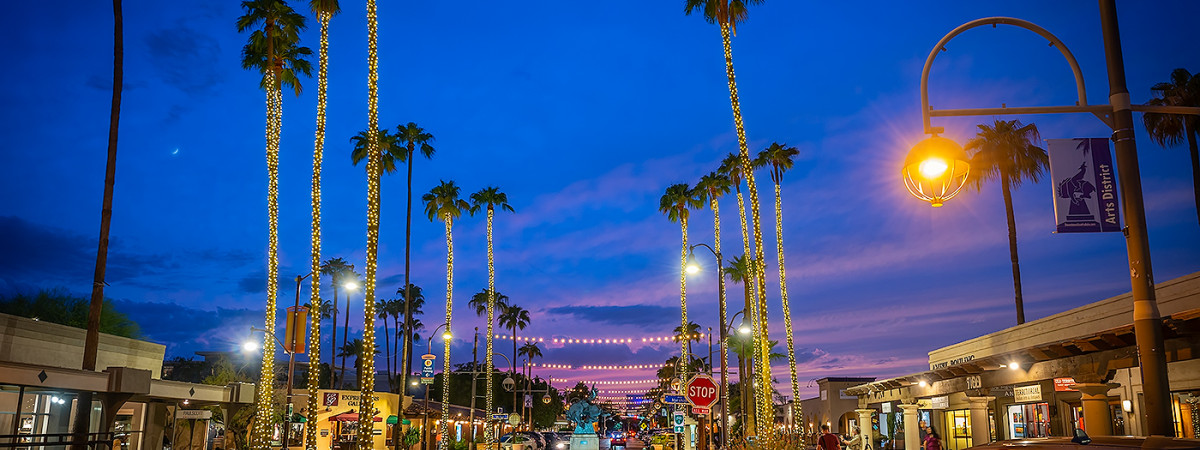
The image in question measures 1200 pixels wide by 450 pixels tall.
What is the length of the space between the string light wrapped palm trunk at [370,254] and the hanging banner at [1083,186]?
789 inches

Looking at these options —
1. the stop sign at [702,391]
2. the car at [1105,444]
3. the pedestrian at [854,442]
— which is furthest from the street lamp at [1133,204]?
the pedestrian at [854,442]

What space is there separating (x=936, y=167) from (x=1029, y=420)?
26248 millimetres

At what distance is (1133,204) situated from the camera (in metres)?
7.12

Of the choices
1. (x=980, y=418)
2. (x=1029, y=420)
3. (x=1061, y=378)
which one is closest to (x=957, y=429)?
(x=1029, y=420)

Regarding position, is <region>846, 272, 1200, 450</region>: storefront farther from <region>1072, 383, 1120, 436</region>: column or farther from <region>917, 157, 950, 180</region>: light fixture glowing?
<region>917, 157, 950, 180</region>: light fixture glowing

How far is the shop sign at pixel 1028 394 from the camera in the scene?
2697 cm

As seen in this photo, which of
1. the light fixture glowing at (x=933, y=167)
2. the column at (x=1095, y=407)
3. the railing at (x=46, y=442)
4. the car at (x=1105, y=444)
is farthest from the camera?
the railing at (x=46, y=442)

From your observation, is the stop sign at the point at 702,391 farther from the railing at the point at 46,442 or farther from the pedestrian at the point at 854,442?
the pedestrian at the point at 854,442

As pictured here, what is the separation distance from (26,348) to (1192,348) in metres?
29.4

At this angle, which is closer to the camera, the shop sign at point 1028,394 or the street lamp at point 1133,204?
the street lamp at point 1133,204

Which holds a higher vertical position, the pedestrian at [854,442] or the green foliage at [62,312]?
the green foliage at [62,312]

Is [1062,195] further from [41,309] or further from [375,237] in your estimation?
[41,309]

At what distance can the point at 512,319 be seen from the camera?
110m

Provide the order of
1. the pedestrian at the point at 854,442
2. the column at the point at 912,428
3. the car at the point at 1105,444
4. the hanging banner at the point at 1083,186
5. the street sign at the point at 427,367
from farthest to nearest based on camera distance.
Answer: the street sign at the point at 427,367, the column at the point at 912,428, the pedestrian at the point at 854,442, the hanging banner at the point at 1083,186, the car at the point at 1105,444
